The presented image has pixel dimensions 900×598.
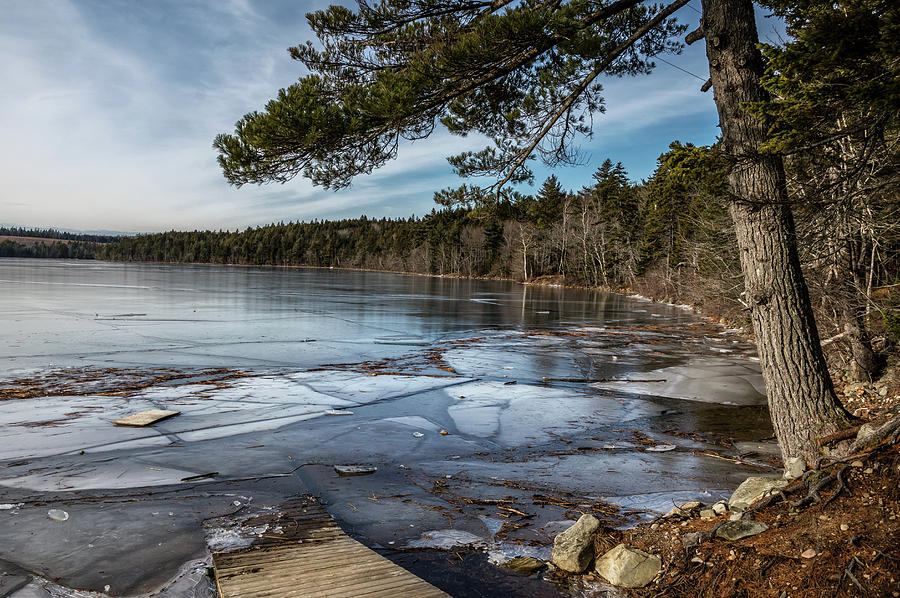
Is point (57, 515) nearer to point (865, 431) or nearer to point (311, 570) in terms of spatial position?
point (311, 570)

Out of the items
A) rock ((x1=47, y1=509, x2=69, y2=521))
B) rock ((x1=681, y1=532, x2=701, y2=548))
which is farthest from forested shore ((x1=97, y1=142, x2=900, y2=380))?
rock ((x1=47, y1=509, x2=69, y2=521))

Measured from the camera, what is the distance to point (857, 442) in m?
4.03

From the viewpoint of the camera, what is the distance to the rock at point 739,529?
370 cm

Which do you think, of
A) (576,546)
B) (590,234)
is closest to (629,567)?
(576,546)

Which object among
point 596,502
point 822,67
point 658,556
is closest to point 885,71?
point 822,67

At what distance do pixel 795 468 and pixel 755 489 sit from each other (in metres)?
0.44

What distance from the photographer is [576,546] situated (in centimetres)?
405

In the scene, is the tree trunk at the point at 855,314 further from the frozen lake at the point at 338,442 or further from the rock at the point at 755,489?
the rock at the point at 755,489

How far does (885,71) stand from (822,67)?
1.47ft

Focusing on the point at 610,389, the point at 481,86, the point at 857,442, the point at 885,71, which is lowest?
the point at 610,389

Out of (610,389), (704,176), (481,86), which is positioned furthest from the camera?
(610,389)

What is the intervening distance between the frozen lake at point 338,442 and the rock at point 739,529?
1.19 m

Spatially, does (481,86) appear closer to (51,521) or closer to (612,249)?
(51,521)

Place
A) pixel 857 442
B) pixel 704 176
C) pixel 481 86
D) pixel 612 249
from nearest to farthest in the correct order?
pixel 857 442, pixel 704 176, pixel 481 86, pixel 612 249
